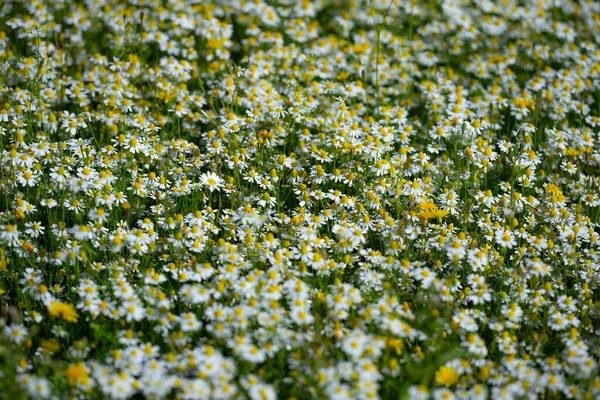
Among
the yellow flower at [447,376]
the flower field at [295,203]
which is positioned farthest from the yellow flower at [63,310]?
the yellow flower at [447,376]

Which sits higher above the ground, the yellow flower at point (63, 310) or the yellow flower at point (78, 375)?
the yellow flower at point (63, 310)

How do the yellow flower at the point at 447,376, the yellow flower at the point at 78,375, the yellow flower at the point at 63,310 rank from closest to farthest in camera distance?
→ the yellow flower at the point at 78,375, the yellow flower at the point at 447,376, the yellow flower at the point at 63,310

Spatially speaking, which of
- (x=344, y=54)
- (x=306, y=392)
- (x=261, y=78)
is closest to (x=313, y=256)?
(x=306, y=392)

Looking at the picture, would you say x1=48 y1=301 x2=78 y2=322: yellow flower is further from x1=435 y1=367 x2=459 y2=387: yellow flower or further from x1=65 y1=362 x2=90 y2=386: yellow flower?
x1=435 y1=367 x2=459 y2=387: yellow flower

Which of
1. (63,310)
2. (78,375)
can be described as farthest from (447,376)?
(63,310)

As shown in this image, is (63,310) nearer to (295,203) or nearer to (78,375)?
(78,375)

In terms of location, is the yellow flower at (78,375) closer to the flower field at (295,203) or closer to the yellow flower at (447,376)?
the flower field at (295,203)
